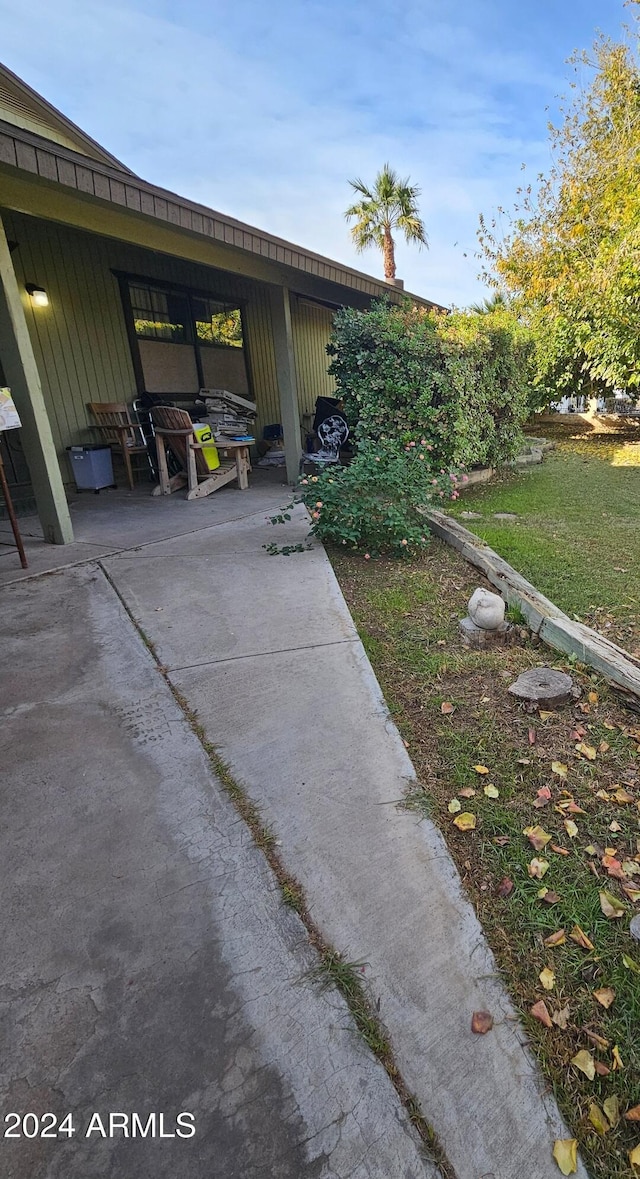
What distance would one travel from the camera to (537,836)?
1487mm

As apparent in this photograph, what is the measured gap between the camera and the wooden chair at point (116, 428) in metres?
6.27

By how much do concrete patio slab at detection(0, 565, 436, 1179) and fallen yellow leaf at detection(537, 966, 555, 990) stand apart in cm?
39

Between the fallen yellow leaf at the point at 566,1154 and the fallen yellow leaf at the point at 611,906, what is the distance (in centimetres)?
→ 50

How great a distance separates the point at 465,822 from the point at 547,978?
1.43ft

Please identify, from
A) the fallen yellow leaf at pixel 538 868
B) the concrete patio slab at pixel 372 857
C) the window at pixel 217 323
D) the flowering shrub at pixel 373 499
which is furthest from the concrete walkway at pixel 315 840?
the window at pixel 217 323

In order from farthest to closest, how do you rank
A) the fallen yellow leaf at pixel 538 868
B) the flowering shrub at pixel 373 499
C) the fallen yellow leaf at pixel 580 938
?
the flowering shrub at pixel 373 499 < the fallen yellow leaf at pixel 538 868 < the fallen yellow leaf at pixel 580 938

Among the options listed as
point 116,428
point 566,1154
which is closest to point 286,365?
point 116,428

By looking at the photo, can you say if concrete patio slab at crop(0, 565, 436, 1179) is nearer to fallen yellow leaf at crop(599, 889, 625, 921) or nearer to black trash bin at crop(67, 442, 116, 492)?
fallen yellow leaf at crop(599, 889, 625, 921)

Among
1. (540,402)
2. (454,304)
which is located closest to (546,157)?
(540,402)

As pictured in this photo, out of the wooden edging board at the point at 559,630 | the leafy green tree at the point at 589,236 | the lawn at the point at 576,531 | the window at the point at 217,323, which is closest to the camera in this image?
the wooden edging board at the point at 559,630

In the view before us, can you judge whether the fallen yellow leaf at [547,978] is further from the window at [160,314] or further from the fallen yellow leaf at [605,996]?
the window at [160,314]

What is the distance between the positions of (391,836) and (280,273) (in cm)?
631

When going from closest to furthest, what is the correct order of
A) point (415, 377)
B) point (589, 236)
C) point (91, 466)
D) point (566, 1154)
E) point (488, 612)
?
point (566, 1154), point (488, 612), point (415, 377), point (91, 466), point (589, 236)

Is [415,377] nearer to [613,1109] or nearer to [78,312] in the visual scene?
[78,312]
